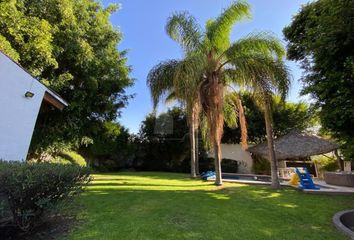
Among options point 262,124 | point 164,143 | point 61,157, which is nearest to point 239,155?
point 262,124

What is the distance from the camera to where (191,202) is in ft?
26.3

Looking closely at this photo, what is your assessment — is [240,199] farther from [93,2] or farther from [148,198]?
[93,2]

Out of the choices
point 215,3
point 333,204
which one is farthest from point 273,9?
point 333,204

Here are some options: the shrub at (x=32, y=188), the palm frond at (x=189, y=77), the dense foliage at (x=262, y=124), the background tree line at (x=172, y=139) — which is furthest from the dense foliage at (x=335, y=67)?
the dense foliage at (x=262, y=124)

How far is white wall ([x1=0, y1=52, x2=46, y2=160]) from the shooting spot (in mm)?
8031

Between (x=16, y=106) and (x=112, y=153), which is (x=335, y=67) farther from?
(x=112, y=153)

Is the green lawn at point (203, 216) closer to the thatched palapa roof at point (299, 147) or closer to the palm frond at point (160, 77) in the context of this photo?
the palm frond at point (160, 77)

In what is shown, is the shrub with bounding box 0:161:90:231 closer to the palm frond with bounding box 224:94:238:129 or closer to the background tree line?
the palm frond with bounding box 224:94:238:129

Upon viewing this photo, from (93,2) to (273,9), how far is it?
38.9 feet

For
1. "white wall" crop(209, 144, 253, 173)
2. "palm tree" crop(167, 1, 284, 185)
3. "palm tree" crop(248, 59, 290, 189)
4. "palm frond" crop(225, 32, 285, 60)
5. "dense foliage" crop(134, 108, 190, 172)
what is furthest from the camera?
"dense foliage" crop(134, 108, 190, 172)

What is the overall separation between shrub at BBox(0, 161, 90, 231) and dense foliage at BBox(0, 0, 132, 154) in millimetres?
7737

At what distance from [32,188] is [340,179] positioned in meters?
14.4

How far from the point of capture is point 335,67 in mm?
7809

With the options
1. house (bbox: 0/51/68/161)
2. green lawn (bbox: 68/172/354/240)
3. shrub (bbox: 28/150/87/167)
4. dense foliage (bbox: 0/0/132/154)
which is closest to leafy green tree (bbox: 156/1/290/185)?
green lawn (bbox: 68/172/354/240)
